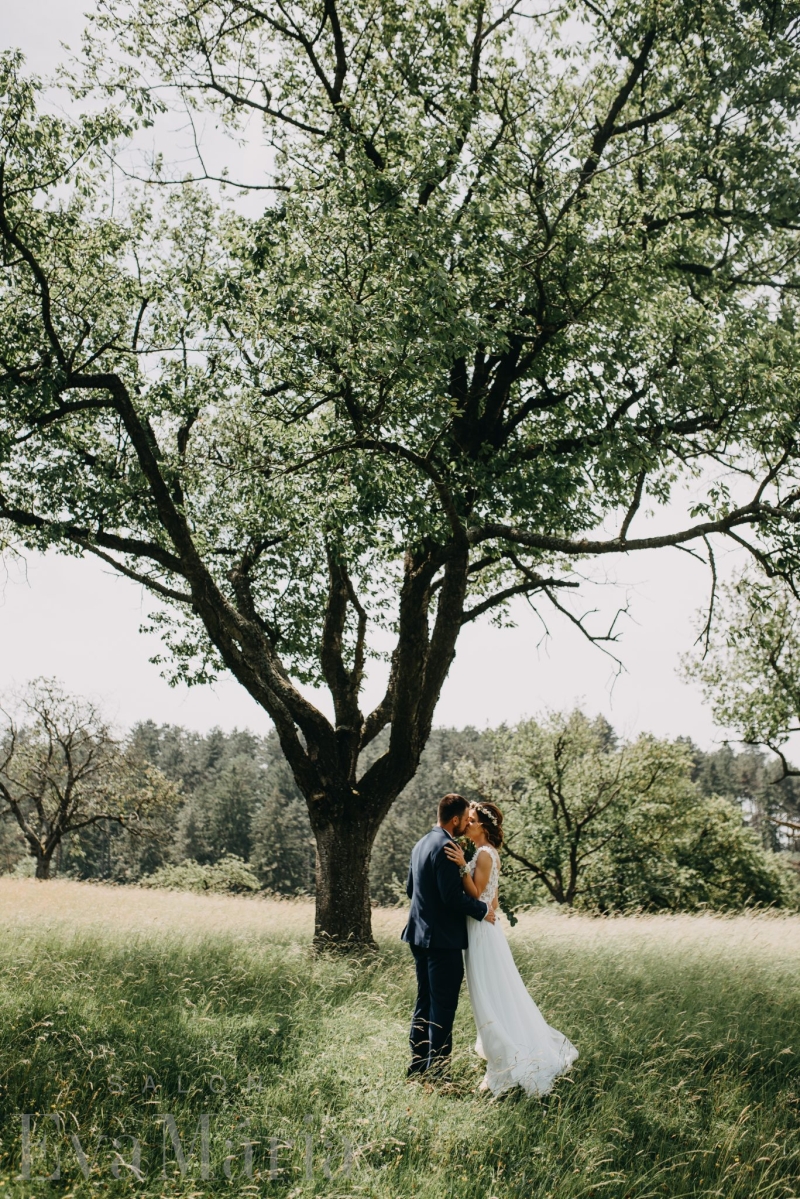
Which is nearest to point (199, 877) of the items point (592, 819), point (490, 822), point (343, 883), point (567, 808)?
point (567, 808)

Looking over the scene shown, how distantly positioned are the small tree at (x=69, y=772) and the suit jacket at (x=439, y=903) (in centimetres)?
3204

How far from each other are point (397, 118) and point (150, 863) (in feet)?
267

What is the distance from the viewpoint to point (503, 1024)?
6.02 m

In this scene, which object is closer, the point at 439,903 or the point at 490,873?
the point at 439,903

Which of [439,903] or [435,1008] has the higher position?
[439,903]

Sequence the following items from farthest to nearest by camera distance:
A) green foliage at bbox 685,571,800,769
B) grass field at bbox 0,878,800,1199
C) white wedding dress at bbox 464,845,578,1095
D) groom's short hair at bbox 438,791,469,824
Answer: green foliage at bbox 685,571,800,769, groom's short hair at bbox 438,791,469,824, white wedding dress at bbox 464,845,578,1095, grass field at bbox 0,878,800,1199

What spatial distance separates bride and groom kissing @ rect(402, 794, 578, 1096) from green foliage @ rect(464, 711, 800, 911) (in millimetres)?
25451

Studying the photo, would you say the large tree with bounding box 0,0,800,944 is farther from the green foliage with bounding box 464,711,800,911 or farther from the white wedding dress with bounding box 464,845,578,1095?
the green foliage with bounding box 464,711,800,911

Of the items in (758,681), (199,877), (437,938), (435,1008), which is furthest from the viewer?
(199,877)

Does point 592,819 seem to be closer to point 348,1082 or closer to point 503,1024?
point 503,1024

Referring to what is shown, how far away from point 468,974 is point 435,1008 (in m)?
0.41

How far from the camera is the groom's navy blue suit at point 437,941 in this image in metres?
5.86

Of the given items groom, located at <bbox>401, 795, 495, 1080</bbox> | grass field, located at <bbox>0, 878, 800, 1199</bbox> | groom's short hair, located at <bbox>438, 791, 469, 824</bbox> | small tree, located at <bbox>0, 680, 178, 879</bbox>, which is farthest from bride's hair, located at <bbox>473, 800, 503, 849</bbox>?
small tree, located at <bbox>0, 680, 178, 879</bbox>

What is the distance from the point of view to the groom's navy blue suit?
19.2ft
